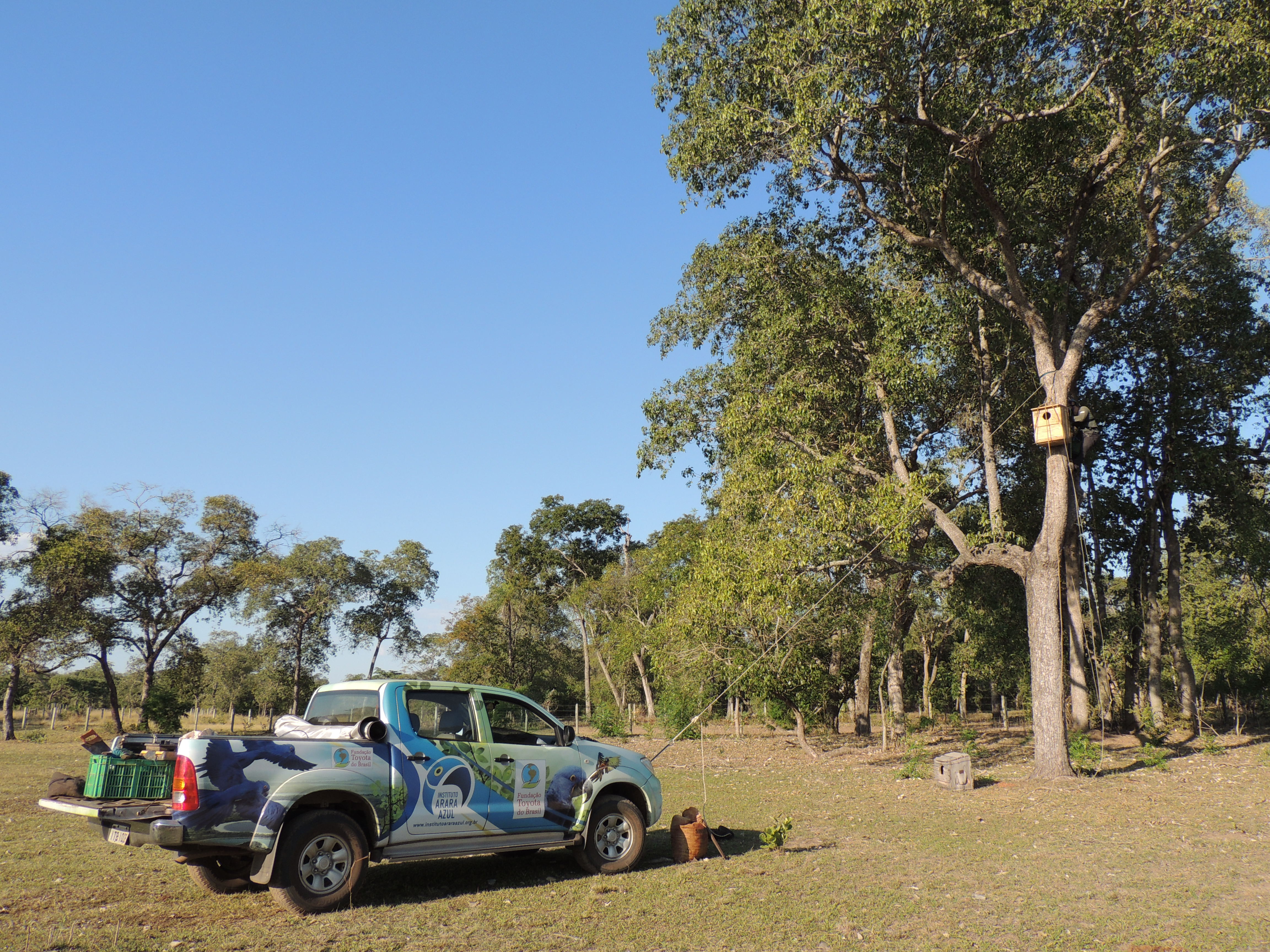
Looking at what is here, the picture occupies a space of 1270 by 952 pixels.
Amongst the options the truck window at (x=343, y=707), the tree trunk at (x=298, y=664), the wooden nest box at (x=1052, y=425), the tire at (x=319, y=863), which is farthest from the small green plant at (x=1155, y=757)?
the tree trunk at (x=298, y=664)

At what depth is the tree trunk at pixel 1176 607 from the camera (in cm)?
2295

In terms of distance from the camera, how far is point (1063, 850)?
345 inches

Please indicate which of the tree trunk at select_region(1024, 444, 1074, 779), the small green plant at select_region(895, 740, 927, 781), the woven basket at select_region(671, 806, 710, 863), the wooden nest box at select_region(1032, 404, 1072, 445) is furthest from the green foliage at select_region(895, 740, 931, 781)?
the woven basket at select_region(671, 806, 710, 863)

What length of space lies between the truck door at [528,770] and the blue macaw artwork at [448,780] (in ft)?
0.78

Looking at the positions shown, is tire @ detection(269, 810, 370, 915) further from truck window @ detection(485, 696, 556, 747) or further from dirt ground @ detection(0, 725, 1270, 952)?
truck window @ detection(485, 696, 556, 747)

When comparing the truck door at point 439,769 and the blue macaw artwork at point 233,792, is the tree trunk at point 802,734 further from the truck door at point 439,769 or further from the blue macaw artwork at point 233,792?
the blue macaw artwork at point 233,792

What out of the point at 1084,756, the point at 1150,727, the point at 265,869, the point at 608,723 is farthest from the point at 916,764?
the point at 608,723

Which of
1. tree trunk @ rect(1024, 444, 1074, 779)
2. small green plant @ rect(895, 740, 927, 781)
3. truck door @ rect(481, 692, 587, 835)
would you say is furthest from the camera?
small green plant @ rect(895, 740, 927, 781)

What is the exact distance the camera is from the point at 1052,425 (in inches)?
584

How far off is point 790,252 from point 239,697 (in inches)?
1885

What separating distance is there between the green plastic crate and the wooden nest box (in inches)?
540

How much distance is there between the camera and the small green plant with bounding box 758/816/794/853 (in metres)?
8.64

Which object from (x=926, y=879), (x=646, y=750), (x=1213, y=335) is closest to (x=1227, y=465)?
(x=1213, y=335)

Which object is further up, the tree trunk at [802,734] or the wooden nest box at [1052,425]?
the wooden nest box at [1052,425]
